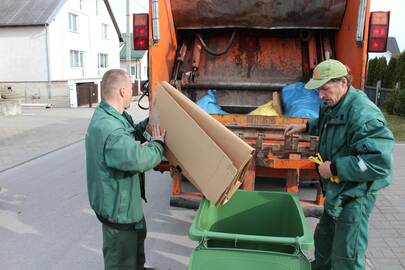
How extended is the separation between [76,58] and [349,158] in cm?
2364

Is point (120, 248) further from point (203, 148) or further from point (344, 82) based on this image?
point (344, 82)

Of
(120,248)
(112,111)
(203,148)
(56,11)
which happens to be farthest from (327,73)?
(56,11)

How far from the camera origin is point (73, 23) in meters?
23.5

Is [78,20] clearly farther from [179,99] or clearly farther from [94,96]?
[179,99]

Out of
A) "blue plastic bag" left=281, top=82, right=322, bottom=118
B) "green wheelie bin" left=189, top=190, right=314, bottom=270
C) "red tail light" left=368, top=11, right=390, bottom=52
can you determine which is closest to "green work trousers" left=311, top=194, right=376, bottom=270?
"green wheelie bin" left=189, top=190, right=314, bottom=270

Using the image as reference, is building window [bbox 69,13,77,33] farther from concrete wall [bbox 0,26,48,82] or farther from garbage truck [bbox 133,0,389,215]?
garbage truck [bbox 133,0,389,215]

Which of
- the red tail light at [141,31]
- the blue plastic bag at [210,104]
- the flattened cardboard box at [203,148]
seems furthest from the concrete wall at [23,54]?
the flattened cardboard box at [203,148]

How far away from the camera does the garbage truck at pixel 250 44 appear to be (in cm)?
389

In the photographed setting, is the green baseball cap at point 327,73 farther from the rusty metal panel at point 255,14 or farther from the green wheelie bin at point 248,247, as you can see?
the rusty metal panel at point 255,14

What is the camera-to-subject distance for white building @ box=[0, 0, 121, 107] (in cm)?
2041

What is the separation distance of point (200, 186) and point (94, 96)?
1886cm

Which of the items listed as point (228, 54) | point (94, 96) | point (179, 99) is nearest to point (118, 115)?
point (179, 99)

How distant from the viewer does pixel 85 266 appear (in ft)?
10.7

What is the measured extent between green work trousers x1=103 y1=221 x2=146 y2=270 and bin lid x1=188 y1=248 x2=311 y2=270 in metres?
0.72
